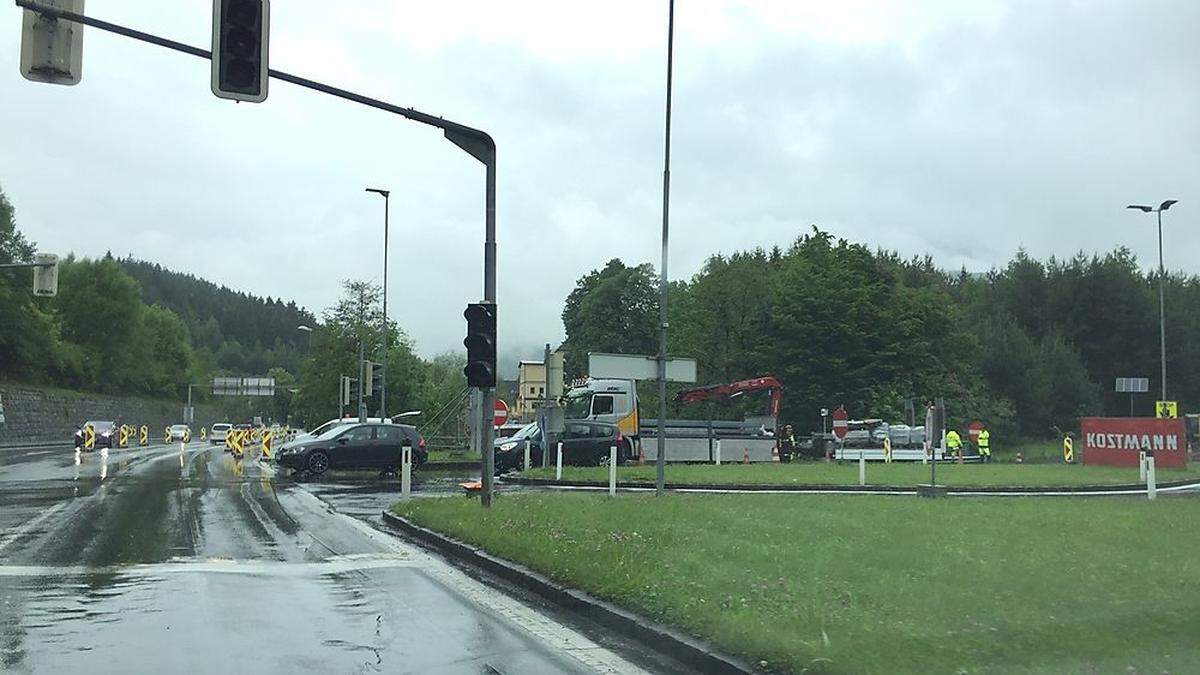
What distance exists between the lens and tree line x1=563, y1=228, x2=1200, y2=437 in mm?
58938

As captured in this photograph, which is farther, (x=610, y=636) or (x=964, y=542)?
(x=964, y=542)

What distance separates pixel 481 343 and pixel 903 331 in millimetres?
46735

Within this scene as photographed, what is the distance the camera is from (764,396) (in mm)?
59469

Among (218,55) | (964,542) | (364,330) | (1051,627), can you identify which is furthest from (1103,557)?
(364,330)

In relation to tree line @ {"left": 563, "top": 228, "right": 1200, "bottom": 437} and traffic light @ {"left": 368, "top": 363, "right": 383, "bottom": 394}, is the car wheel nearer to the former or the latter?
traffic light @ {"left": 368, "top": 363, "right": 383, "bottom": 394}

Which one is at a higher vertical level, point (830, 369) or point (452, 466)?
point (830, 369)

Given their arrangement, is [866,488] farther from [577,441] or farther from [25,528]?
[25,528]

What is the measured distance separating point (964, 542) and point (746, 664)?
235 inches

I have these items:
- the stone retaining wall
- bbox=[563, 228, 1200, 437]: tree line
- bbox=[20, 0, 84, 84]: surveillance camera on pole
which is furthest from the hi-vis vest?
the stone retaining wall

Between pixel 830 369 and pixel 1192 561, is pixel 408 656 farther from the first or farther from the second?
pixel 830 369

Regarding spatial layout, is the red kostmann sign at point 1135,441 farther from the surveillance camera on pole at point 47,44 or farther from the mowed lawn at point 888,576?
the surveillance camera on pole at point 47,44

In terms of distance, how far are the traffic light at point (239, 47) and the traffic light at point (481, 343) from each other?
18.7ft

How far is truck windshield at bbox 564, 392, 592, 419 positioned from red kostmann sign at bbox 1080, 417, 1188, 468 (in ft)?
59.5

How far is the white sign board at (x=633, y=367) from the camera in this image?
18.3m
